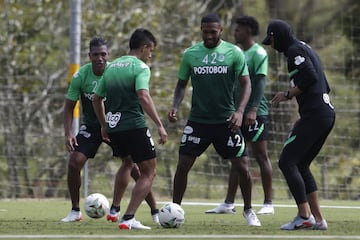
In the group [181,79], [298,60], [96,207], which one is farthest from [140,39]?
[96,207]

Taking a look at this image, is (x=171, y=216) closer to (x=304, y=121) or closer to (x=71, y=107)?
(x=304, y=121)

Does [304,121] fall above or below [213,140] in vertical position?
above

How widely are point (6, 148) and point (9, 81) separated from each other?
134 cm

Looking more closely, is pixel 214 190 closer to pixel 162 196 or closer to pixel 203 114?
pixel 162 196

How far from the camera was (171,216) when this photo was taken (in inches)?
440

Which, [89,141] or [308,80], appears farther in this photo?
[89,141]

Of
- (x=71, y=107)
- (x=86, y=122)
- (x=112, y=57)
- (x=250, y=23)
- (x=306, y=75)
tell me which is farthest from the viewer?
(x=112, y=57)

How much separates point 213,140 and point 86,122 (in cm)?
180

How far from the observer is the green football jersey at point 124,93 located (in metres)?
11.2

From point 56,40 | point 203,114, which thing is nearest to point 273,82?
point 56,40

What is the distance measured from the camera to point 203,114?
12.1 meters

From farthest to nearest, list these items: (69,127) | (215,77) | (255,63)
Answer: (255,63), (69,127), (215,77)

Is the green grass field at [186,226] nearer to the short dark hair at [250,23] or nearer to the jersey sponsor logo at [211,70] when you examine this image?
the jersey sponsor logo at [211,70]

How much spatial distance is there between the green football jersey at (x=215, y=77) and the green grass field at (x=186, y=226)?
122 cm
